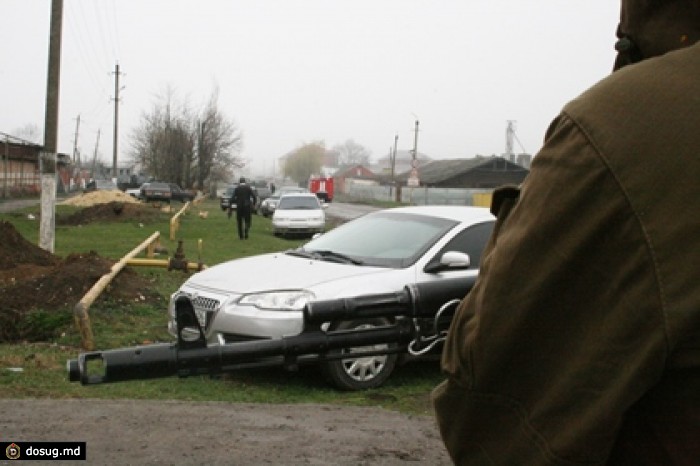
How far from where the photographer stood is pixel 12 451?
4.84m

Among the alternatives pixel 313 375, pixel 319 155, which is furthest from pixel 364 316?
pixel 319 155

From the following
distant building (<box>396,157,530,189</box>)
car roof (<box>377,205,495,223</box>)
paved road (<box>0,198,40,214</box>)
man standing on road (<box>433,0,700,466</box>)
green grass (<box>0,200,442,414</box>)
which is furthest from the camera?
distant building (<box>396,157,530,189</box>)

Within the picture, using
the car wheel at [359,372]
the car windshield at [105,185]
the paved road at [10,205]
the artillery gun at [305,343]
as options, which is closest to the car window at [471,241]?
the car wheel at [359,372]

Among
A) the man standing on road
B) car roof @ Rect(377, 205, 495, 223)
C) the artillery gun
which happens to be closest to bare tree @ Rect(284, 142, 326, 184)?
car roof @ Rect(377, 205, 495, 223)

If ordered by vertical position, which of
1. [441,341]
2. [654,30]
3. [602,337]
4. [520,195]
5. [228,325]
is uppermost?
[654,30]

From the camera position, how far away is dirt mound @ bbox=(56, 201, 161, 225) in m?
29.9

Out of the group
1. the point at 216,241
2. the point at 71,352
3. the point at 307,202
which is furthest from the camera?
the point at 307,202

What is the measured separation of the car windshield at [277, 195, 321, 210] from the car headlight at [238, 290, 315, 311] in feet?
65.8

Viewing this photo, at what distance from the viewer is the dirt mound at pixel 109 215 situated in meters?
29.9

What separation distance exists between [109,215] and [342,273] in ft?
83.2

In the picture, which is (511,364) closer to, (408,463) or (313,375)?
(408,463)

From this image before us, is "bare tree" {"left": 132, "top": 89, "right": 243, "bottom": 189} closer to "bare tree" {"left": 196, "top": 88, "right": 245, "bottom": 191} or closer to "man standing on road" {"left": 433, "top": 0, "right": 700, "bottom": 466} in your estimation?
"bare tree" {"left": 196, "top": 88, "right": 245, "bottom": 191}

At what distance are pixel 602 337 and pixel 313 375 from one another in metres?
6.51

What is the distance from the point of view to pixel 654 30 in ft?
3.96
